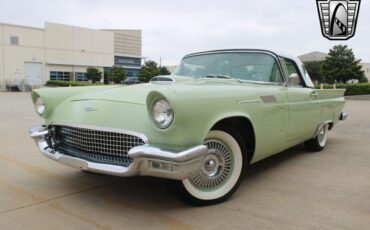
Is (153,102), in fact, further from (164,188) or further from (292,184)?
(292,184)

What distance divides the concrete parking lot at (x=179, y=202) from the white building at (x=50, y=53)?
4081cm

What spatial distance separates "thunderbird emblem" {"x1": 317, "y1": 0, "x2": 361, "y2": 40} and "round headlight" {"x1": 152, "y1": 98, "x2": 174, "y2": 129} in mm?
7391

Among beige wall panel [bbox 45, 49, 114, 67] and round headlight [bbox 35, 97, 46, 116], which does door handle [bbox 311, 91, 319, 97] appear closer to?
round headlight [bbox 35, 97, 46, 116]

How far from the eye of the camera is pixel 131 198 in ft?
11.0

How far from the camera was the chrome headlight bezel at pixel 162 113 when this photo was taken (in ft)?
8.98

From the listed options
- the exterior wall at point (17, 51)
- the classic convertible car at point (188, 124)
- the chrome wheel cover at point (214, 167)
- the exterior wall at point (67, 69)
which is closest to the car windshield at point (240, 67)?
the classic convertible car at point (188, 124)

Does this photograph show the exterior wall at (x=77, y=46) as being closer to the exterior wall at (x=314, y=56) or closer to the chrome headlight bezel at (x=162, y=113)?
the chrome headlight bezel at (x=162, y=113)

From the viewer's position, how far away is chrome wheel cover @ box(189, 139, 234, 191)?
3113mm

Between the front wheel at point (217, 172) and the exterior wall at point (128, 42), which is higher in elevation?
the exterior wall at point (128, 42)

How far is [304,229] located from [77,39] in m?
49.0

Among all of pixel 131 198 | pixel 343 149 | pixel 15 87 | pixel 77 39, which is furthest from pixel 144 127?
pixel 77 39

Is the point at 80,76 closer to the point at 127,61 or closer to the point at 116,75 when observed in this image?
the point at 116,75

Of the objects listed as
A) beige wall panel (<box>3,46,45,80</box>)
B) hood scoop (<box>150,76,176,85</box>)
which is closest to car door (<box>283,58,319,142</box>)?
hood scoop (<box>150,76,176,85</box>)

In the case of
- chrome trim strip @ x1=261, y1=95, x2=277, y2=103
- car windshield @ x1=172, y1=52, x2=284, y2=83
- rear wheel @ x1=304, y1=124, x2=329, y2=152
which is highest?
car windshield @ x1=172, y1=52, x2=284, y2=83
